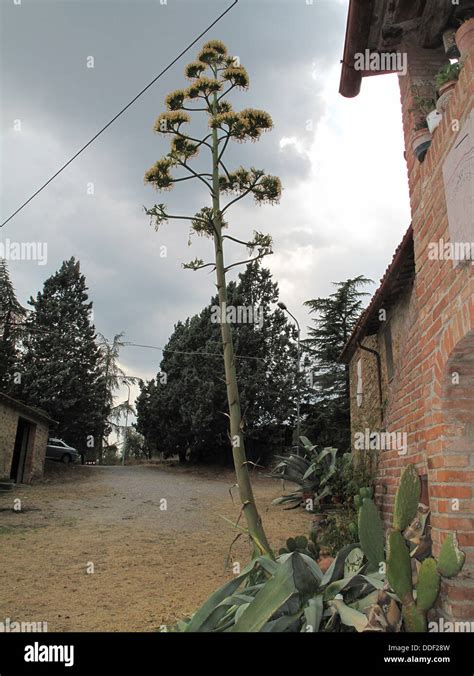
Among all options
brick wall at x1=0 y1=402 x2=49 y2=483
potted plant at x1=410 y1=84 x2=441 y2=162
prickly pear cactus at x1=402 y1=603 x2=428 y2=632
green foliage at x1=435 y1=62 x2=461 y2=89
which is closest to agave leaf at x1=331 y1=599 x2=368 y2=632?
prickly pear cactus at x1=402 y1=603 x2=428 y2=632

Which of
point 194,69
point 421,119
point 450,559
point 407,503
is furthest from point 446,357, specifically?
point 194,69

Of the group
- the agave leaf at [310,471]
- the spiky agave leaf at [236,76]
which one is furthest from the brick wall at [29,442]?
the spiky agave leaf at [236,76]

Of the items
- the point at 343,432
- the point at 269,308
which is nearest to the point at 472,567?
the point at 343,432

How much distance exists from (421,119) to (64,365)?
19706 mm

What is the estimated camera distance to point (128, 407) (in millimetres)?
32719

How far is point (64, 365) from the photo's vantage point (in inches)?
805

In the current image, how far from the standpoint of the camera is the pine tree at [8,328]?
20.6 metres

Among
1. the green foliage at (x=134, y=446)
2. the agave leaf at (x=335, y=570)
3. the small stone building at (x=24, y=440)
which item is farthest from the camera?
the green foliage at (x=134, y=446)

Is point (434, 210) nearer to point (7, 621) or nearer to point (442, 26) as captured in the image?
point (442, 26)

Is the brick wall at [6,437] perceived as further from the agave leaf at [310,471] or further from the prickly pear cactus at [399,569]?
the prickly pear cactus at [399,569]

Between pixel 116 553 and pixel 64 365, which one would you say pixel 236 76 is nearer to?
pixel 116 553

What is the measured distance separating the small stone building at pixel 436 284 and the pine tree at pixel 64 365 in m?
18.2

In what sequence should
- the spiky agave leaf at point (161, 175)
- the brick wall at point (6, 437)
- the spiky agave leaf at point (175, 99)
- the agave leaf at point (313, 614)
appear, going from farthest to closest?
the brick wall at point (6, 437) < the spiky agave leaf at point (175, 99) < the spiky agave leaf at point (161, 175) < the agave leaf at point (313, 614)

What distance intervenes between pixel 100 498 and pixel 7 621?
9.22 metres
